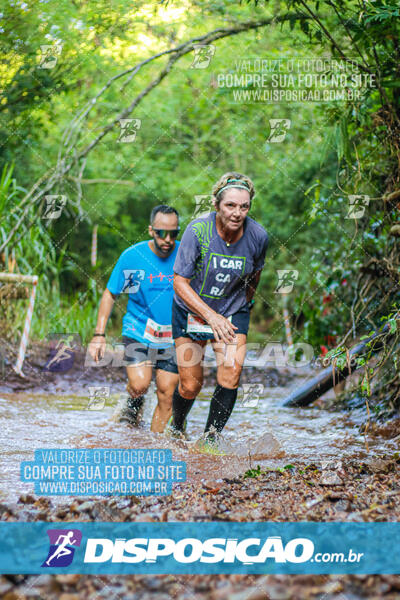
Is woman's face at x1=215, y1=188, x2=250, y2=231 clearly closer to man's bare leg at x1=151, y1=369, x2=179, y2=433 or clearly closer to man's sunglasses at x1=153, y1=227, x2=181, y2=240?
man's sunglasses at x1=153, y1=227, x2=181, y2=240

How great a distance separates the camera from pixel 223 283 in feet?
14.0

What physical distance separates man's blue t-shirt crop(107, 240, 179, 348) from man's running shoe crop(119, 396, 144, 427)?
1.98 ft

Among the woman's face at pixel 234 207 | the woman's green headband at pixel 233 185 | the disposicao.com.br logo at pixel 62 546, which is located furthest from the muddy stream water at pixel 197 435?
the woman's green headband at pixel 233 185

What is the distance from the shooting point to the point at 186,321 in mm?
4387

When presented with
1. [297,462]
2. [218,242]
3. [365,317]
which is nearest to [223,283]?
[218,242]

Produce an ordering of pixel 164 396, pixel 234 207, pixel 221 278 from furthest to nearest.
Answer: pixel 164 396 < pixel 221 278 < pixel 234 207

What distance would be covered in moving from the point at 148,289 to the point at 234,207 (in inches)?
49.4

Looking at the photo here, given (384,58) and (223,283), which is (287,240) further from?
(223,283)

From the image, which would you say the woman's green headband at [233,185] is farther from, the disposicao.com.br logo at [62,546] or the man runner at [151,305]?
the disposicao.com.br logo at [62,546]

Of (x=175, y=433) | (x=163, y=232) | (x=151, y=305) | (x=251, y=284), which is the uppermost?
(x=163, y=232)

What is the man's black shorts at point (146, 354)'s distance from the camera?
4992mm

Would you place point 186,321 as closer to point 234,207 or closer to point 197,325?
point 197,325

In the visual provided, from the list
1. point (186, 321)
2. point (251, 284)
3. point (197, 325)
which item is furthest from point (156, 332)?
point (251, 284)

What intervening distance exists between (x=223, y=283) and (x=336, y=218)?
3173 mm
